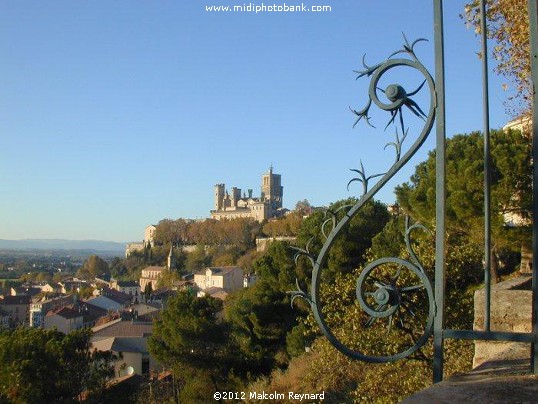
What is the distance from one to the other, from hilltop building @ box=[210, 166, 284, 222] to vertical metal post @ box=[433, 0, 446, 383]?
98.2 meters

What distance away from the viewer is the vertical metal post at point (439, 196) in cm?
195

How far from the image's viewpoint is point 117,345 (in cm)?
3041

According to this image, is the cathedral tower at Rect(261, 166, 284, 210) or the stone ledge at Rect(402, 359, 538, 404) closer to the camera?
the stone ledge at Rect(402, 359, 538, 404)

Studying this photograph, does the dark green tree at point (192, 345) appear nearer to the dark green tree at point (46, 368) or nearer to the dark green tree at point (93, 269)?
the dark green tree at point (46, 368)

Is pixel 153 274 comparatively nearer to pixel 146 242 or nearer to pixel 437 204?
pixel 146 242

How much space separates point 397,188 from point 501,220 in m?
2.61

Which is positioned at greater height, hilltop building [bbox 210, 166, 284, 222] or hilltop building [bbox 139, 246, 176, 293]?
hilltop building [bbox 210, 166, 284, 222]

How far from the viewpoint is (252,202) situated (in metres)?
108

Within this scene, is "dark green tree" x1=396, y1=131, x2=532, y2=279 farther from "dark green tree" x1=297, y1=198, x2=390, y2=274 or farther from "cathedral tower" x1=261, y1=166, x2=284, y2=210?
"cathedral tower" x1=261, y1=166, x2=284, y2=210

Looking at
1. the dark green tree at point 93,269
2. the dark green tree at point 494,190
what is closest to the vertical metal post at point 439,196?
the dark green tree at point 494,190

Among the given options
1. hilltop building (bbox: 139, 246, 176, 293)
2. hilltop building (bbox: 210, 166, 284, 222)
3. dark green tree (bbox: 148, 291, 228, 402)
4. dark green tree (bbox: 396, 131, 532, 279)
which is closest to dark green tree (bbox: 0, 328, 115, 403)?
dark green tree (bbox: 148, 291, 228, 402)

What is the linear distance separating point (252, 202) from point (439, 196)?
107 m

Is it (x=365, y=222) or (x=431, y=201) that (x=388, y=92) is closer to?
(x=431, y=201)

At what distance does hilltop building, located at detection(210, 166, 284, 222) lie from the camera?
103125 millimetres
